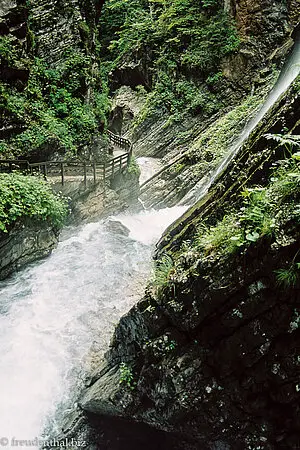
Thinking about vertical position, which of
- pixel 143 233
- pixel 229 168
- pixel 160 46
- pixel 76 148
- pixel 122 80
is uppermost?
pixel 160 46

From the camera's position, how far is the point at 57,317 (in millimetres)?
8086

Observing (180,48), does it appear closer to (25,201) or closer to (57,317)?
(25,201)

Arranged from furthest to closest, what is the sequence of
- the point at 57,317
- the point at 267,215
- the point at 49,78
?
the point at 49,78
the point at 57,317
the point at 267,215

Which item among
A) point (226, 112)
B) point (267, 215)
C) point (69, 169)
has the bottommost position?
point (69, 169)

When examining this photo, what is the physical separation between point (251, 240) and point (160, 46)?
24.2m

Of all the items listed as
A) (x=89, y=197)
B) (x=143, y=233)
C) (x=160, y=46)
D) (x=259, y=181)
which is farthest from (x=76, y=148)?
(x=160, y=46)

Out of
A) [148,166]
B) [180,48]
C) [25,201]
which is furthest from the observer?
[180,48]

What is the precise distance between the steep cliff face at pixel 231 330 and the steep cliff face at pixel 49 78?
9.57m

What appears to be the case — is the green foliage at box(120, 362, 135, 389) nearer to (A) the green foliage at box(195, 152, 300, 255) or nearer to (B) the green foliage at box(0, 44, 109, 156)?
(A) the green foliage at box(195, 152, 300, 255)

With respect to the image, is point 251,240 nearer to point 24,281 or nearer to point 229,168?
point 229,168

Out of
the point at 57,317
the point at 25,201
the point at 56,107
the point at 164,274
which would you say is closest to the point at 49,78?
the point at 56,107

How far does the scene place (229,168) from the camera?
6613mm

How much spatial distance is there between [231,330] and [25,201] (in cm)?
753

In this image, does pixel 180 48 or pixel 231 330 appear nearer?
pixel 231 330
